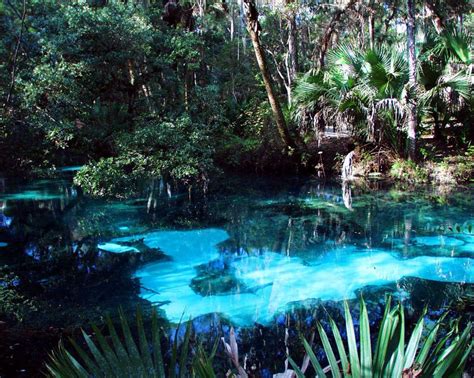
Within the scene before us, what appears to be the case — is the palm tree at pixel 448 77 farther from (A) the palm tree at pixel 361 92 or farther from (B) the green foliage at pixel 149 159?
(B) the green foliage at pixel 149 159

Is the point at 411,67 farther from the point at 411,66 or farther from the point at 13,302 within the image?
the point at 13,302

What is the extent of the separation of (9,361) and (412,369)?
426cm

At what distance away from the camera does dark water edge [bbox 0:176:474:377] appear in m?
4.80

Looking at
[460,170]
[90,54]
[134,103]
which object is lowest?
[460,170]

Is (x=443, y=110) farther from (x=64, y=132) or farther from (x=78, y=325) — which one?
(x=78, y=325)

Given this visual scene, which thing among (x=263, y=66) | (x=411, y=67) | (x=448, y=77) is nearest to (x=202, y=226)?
(x=263, y=66)

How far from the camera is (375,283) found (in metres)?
6.02

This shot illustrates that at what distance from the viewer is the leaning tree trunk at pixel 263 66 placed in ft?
40.4

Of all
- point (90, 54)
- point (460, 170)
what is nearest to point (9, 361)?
point (90, 54)

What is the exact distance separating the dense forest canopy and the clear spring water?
161 cm

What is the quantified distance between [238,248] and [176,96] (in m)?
9.57

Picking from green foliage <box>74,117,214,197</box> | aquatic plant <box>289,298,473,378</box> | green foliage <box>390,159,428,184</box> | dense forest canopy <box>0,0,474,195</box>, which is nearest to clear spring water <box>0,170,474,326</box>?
green foliage <box>74,117,214,197</box>

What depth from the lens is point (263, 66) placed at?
42.2 ft

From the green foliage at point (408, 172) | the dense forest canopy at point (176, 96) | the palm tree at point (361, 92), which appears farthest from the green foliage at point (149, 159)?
the green foliage at point (408, 172)
